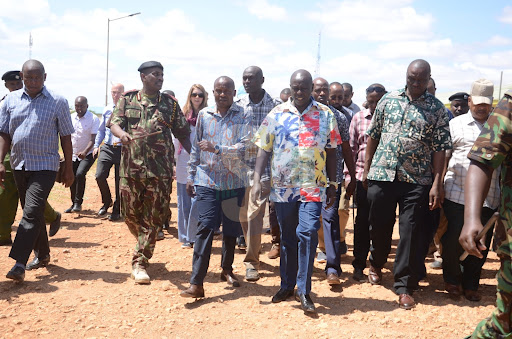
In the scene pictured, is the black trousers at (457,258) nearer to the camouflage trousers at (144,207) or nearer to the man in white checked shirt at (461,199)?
the man in white checked shirt at (461,199)

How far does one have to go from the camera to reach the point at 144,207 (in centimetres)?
610

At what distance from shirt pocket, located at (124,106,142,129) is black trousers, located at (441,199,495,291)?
3.64 m

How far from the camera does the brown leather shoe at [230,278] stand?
19.4ft

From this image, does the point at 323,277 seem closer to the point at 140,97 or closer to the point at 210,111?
the point at 210,111

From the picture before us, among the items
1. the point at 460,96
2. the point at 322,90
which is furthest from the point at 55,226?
the point at 460,96

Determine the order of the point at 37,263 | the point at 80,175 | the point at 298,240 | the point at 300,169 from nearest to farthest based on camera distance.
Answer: the point at 300,169 < the point at 298,240 < the point at 37,263 < the point at 80,175

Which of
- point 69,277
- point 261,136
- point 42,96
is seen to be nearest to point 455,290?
point 261,136

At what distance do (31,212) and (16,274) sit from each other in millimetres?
695

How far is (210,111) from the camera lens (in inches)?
225

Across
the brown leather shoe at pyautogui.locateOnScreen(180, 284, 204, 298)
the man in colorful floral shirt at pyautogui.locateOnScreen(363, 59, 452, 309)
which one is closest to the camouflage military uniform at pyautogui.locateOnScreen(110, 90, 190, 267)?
the brown leather shoe at pyautogui.locateOnScreen(180, 284, 204, 298)

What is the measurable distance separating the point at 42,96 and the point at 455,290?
5.23 m

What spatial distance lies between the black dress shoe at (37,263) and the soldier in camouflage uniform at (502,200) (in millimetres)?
5272

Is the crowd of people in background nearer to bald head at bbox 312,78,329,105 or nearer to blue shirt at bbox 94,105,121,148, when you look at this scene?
bald head at bbox 312,78,329,105

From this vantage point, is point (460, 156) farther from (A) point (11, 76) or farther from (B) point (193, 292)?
(A) point (11, 76)
